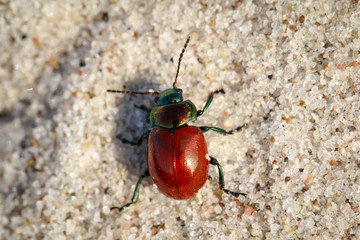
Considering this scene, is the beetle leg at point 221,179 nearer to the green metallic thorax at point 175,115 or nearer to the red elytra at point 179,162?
the red elytra at point 179,162

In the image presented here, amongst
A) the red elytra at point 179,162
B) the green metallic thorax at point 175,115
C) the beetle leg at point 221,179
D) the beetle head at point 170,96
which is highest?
the beetle head at point 170,96

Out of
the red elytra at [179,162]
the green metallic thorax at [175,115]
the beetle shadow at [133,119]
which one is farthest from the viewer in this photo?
the beetle shadow at [133,119]

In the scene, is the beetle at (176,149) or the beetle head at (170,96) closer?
the beetle at (176,149)

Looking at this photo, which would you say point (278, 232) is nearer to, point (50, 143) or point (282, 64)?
point (282, 64)

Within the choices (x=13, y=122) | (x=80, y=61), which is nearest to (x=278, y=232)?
(x=80, y=61)

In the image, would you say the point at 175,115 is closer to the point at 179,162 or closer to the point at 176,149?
the point at 176,149

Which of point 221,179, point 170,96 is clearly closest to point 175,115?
point 170,96

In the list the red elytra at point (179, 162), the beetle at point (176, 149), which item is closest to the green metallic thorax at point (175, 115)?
the beetle at point (176, 149)

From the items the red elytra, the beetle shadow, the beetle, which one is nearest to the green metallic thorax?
the beetle
